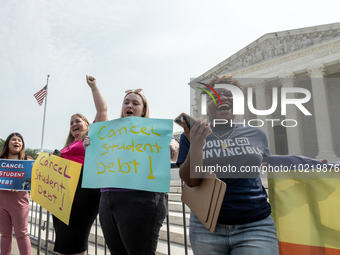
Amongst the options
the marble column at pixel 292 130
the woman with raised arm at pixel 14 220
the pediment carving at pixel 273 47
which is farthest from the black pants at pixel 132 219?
the pediment carving at pixel 273 47

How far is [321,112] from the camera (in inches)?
886

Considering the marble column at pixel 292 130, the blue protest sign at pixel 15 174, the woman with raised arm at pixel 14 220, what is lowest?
the woman with raised arm at pixel 14 220

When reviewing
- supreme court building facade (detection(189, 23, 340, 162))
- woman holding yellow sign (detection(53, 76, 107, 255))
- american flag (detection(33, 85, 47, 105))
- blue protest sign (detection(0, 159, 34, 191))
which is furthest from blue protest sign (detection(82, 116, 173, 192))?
american flag (detection(33, 85, 47, 105))

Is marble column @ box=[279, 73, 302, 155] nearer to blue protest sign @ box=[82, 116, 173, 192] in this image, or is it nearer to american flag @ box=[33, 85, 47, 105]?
american flag @ box=[33, 85, 47, 105]

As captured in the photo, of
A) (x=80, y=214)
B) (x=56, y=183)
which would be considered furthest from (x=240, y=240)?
(x=56, y=183)

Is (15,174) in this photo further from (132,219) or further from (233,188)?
(233,188)

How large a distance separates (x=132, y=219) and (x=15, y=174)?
3183mm

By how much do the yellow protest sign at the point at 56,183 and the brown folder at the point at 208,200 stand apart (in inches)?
Result: 59.6

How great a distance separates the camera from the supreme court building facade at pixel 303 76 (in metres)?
22.2

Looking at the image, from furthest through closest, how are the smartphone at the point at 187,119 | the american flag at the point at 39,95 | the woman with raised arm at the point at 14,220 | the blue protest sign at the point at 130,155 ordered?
the american flag at the point at 39,95 → the woman with raised arm at the point at 14,220 → the blue protest sign at the point at 130,155 → the smartphone at the point at 187,119

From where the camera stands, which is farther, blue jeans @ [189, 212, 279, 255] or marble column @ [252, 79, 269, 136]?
marble column @ [252, 79, 269, 136]

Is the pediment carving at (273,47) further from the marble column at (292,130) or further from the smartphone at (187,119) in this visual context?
the smartphone at (187,119)

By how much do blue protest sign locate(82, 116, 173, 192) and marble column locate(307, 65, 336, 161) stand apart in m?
23.2

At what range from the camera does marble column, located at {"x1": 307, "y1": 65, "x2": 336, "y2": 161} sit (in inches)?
863
